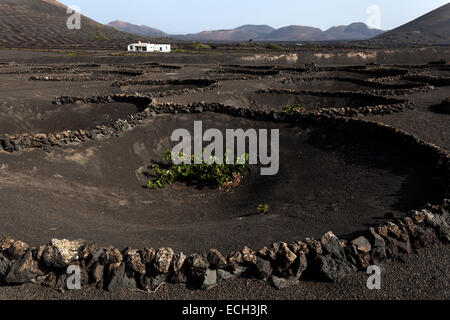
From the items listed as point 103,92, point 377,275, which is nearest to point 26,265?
point 377,275

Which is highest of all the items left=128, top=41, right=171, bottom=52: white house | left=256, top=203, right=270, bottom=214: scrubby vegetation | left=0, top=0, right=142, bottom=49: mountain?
left=0, top=0, right=142, bottom=49: mountain

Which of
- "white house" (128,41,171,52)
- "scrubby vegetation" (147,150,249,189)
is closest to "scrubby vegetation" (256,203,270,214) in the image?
"scrubby vegetation" (147,150,249,189)

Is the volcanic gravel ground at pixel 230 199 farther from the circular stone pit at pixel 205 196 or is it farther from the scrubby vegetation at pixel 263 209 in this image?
the scrubby vegetation at pixel 263 209

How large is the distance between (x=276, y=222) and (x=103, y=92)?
2238cm

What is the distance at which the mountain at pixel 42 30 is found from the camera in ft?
336

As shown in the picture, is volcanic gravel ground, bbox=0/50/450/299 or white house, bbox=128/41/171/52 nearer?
volcanic gravel ground, bbox=0/50/450/299

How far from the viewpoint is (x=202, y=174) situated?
11.8m

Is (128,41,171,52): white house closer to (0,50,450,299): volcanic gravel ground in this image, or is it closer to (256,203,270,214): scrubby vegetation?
(0,50,450,299): volcanic gravel ground

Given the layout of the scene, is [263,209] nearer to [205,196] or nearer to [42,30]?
[205,196]

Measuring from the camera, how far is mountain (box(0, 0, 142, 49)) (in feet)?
Answer: 336

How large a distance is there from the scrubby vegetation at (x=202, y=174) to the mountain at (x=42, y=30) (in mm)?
99543

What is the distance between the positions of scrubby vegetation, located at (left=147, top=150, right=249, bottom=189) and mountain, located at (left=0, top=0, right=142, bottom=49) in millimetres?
99543

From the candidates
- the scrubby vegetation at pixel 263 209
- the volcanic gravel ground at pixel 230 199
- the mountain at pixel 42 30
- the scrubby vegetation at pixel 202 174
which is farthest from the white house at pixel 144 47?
the scrubby vegetation at pixel 263 209

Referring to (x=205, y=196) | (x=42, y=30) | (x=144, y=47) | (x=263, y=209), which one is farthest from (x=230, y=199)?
(x=42, y=30)
